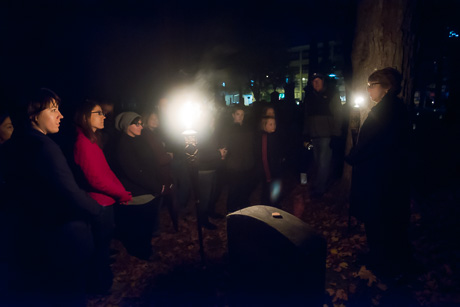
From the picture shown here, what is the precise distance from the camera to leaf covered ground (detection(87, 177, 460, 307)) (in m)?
3.73

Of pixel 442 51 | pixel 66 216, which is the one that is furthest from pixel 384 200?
pixel 442 51

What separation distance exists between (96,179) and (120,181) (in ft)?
3.22

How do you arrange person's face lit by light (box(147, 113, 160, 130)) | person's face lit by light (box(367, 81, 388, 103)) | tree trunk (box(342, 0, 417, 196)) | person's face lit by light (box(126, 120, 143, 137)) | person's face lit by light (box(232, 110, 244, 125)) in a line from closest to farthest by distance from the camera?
person's face lit by light (box(367, 81, 388, 103))
person's face lit by light (box(126, 120, 143, 137))
tree trunk (box(342, 0, 417, 196))
person's face lit by light (box(232, 110, 244, 125))
person's face lit by light (box(147, 113, 160, 130))

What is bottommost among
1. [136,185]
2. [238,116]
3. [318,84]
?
[136,185]

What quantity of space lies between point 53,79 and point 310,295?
28.6 feet

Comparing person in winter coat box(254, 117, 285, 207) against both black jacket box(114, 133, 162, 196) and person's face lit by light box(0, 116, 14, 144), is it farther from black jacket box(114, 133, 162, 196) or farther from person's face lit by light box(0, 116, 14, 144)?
person's face lit by light box(0, 116, 14, 144)

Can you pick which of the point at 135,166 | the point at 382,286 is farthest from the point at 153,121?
the point at 382,286

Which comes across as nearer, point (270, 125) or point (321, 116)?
point (270, 125)

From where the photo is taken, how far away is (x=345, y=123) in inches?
449

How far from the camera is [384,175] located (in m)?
3.67

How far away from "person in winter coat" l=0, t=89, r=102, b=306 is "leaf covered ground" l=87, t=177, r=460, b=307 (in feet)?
4.00

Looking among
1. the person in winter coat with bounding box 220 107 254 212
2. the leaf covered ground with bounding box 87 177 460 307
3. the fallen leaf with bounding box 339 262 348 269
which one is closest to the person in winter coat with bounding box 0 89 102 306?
the leaf covered ground with bounding box 87 177 460 307

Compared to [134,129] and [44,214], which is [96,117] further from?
[44,214]

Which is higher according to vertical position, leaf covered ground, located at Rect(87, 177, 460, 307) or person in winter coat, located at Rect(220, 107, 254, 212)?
person in winter coat, located at Rect(220, 107, 254, 212)
